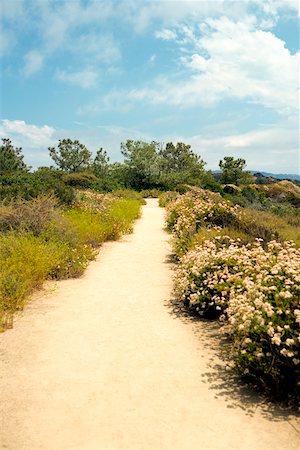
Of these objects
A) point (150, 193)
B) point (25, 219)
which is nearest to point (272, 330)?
point (25, 219)

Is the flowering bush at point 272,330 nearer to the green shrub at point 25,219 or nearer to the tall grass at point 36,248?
the tall grass at point 36,248

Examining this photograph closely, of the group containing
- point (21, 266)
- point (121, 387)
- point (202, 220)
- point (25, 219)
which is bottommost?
point (121, 387)

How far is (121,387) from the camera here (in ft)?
13.9

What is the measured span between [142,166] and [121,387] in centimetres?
3808

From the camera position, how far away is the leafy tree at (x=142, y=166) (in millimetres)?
41344

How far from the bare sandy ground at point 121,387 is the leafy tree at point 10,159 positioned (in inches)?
1677

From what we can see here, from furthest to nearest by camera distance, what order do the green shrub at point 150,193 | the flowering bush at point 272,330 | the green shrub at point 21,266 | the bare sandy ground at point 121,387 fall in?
the green shrub at point 150,193 → the green shrub at point 21,266 → the flowering bush at point 272,330 → the bare sandy ground at point 121,387

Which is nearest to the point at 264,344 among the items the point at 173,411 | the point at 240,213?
the point at 173,411

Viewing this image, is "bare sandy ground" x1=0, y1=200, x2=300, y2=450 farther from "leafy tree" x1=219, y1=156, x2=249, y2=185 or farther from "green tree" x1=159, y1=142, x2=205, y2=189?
"leafy tree" x1=219, y1=156, x2=249, y2=185

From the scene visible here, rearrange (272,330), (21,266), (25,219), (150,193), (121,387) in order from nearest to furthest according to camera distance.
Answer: (272,330), (121,387), (21,266), (25,219), (150,193)

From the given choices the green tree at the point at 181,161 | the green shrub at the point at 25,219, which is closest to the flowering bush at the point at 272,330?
the green shrub at the point at 25,219

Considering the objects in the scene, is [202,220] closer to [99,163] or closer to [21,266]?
[21,266]

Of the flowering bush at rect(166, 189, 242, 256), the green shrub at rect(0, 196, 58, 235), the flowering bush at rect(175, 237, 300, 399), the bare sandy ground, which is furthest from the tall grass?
the flowering bush at rect(175, 237, 300, 399)

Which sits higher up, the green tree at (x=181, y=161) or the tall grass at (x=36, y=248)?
the green tree at (x=181, y=161)
